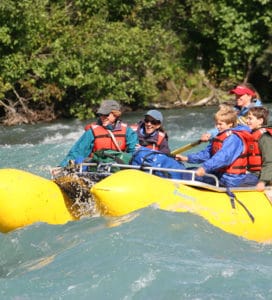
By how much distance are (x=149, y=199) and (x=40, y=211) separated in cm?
92

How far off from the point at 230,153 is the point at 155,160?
635 mm

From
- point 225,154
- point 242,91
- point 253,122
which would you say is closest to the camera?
point 225,154

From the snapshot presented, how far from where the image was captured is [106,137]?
238 inches

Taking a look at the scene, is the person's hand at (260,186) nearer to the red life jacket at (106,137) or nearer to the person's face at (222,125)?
the person's face at (222,125)

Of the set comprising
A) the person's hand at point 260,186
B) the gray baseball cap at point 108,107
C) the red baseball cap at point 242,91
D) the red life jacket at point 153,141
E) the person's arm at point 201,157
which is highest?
the gray baseball cap at point 108,107

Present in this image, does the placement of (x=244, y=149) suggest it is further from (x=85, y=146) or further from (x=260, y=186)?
(x=85, y=146)

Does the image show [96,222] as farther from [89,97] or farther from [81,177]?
[89,97]

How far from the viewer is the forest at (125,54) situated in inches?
532

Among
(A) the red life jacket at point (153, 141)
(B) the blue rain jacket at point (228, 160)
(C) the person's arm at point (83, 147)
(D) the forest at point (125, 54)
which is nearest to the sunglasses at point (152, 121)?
(A) the red life jacket at point (153, 141)

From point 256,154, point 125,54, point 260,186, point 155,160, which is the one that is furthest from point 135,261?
point 125,54

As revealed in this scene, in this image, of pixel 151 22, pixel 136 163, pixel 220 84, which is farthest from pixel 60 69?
pixel 136 163

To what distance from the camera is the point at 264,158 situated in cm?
564

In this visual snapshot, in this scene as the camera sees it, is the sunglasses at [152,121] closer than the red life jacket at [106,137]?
Yes

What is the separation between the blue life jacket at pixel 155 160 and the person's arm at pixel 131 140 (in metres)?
0.35
